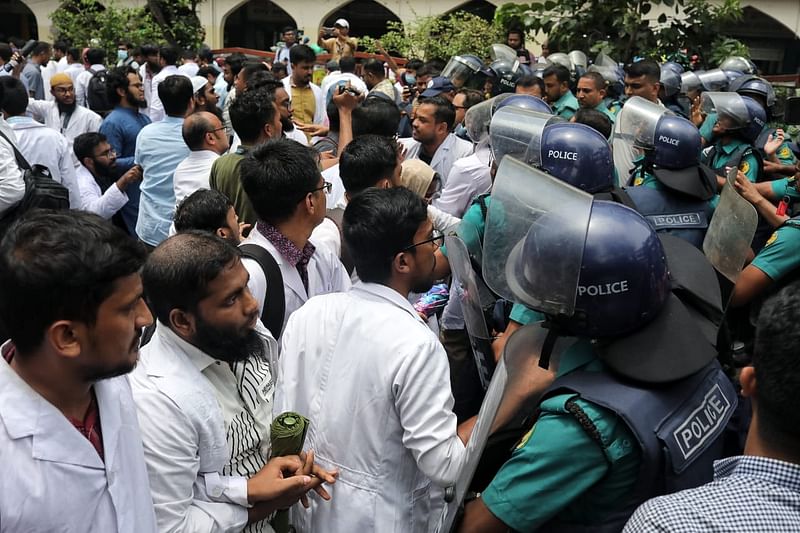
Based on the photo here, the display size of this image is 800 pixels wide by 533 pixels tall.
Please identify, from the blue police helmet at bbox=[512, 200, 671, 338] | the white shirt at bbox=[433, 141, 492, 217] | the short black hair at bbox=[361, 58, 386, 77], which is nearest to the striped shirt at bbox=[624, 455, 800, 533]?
the blue police helmet at bbox=[512, 200, 671, 338]

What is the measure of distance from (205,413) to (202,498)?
0.23 m

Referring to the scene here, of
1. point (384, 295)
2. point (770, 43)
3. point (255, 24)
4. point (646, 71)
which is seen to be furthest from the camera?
point (255, 24)

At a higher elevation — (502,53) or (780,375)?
(780,375)

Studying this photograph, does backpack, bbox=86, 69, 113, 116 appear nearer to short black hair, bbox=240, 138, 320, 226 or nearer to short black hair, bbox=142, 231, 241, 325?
short black hair, bbox=240, 138, 320, 226

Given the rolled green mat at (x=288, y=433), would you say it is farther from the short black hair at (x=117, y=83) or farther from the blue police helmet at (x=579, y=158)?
the short black hair at (x=117, y=83)

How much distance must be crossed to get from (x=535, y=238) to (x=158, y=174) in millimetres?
3709

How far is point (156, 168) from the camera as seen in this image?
194 inches

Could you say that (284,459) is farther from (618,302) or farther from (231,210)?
(231,210)

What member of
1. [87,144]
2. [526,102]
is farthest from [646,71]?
[87,144]

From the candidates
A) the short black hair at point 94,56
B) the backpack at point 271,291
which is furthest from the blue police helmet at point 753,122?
the short black hair at point 94,56

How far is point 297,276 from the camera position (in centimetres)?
295

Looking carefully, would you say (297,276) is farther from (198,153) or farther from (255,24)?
(255,24)

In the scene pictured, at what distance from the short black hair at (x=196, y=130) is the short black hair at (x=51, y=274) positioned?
2.91 metres

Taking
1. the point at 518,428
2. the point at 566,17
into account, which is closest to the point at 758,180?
the point at 518,428
